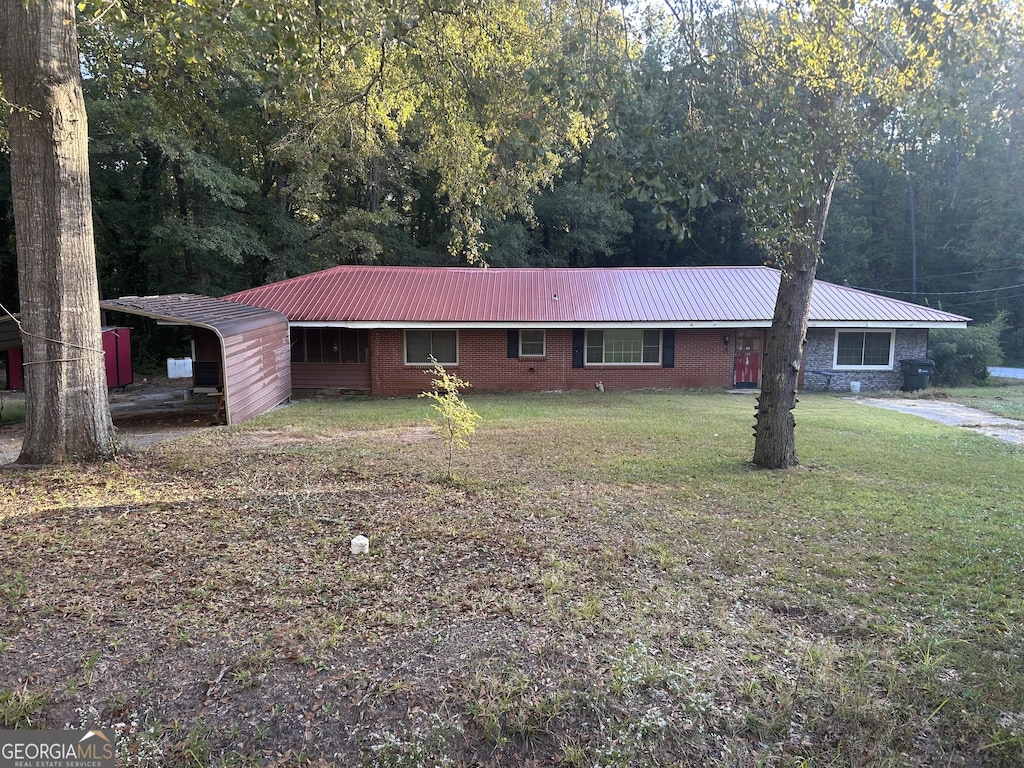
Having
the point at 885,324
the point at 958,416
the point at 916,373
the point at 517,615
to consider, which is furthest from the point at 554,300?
the point at 517,615

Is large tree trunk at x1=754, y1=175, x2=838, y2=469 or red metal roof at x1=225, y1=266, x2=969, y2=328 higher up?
red metal roof at x1=225, y1=266, x2=969, y2=328

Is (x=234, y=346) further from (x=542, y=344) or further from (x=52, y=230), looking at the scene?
(x=542, y=344)

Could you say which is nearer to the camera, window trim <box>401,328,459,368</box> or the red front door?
window trim <box>401,328,459,368</box>

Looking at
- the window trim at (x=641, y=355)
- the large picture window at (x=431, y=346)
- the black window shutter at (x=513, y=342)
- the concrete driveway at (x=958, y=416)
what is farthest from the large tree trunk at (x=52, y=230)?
the concrete driveway at (x=958, y=416)

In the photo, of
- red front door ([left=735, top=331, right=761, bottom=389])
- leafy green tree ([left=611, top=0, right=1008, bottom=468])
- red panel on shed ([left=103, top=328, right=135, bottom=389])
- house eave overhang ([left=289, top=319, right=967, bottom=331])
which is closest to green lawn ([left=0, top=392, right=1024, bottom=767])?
leafy green tree ([left=611, top=0, right=1008, bottom=468])

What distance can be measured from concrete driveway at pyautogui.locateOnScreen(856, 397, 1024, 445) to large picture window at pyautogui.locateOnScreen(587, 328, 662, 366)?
18.3 ft

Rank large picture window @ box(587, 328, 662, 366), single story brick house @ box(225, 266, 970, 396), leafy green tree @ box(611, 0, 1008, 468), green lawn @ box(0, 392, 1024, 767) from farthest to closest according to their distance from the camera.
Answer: large picture window @ box(587, 328, 662, 366) < single story brick house @ box(225, 266, 970, 396) < leafy green tree @ box(611, 0, 1008, 468) < green lawn @ box(0, 392, 1024, 767)

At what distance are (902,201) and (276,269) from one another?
117 ft

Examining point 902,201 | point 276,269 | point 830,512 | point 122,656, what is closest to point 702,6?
point 830,512

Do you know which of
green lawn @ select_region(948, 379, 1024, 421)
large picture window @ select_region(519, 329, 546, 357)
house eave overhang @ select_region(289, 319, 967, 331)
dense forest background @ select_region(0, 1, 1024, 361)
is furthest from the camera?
large picture window @ select_region(519, 329, 546, 357)

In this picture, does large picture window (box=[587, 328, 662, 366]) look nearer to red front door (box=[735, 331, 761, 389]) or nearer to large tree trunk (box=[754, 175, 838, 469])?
red front door (box=[735, 331, 761, 389])

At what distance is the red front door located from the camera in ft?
58.7

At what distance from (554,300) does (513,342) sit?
181 cm

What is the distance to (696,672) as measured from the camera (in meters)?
3.09
